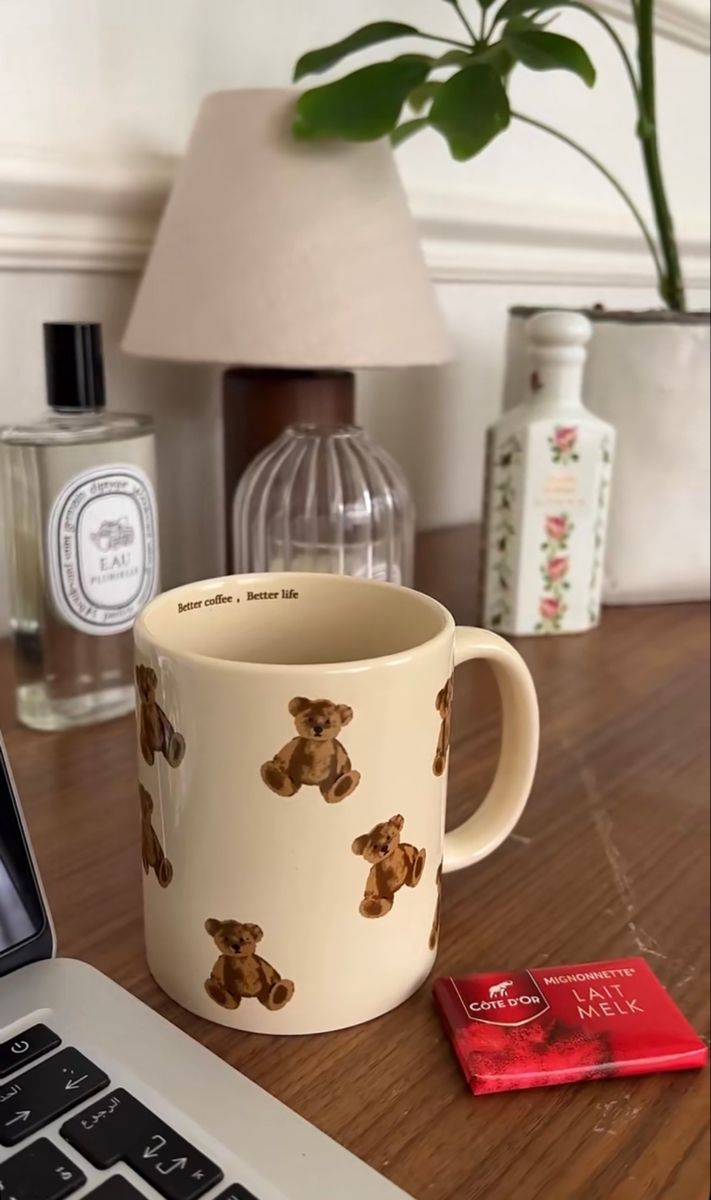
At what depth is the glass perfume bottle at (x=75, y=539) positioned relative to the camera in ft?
1.39

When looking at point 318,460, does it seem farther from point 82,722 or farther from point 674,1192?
point 674,1192

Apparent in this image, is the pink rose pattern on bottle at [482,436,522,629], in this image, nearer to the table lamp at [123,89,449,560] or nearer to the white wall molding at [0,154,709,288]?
the table lamp at [123,89,449,560]

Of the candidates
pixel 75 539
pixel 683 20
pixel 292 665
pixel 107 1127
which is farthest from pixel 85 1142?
pixel 683 20

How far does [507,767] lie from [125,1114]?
0.14m

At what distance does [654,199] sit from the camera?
60 cm

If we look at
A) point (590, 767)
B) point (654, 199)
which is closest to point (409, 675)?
point (590, 767)

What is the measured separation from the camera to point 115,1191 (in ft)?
0.64

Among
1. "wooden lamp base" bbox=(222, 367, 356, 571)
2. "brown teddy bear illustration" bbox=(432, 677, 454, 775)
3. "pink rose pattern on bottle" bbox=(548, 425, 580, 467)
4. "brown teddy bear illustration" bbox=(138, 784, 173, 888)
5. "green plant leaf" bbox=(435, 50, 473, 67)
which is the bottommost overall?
"brown teddy bear illustration" bbox=(138, 784, 173, 888)

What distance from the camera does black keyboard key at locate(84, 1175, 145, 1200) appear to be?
0.64 ft

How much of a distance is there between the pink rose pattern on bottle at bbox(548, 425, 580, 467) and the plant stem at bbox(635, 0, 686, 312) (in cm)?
13

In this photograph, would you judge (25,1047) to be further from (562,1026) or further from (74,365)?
(74,365)

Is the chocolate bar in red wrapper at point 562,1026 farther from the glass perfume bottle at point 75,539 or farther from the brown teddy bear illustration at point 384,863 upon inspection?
the glass perfume bottle at point 75,539

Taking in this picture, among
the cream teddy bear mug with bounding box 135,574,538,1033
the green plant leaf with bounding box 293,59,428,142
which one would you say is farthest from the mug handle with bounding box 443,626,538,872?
the green plant leaf with bounding box 293,59,428,142

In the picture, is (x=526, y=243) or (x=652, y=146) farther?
(x=526, y=243)
